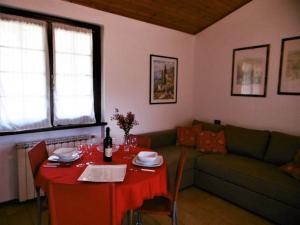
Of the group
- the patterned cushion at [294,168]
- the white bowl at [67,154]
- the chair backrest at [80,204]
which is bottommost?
the patterned cushion at [294,168]

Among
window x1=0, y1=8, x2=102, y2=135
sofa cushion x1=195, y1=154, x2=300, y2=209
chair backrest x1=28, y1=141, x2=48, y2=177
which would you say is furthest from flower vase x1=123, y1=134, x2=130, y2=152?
sofa cushion x1=195, y1=154, x2=300, y2=209

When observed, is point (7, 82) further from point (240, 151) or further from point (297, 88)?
point (297, 88)

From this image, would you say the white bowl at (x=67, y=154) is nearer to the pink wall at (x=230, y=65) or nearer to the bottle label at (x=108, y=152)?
the bottle label at (x=108, y=152)

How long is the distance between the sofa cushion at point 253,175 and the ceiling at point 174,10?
7.21ft

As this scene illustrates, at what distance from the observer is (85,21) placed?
9.99ft

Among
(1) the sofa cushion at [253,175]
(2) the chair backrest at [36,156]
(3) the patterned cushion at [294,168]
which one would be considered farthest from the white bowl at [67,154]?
(3) the patterned cushion at [294,168]

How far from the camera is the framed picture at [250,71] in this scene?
349 centimetres

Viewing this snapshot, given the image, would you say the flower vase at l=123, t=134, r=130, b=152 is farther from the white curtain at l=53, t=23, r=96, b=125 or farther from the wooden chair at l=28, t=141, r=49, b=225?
the white curtain at l=53, t=23, r=96, b=125

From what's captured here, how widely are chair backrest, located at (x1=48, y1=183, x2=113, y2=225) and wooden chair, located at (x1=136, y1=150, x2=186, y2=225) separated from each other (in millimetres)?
639

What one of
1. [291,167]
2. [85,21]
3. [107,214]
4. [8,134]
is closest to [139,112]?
[85,21]

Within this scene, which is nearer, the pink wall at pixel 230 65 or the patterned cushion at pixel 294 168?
the patterned cushion at pixel 294 168

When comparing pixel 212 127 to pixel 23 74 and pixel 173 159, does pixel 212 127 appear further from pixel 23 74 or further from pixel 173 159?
pixel 23 74

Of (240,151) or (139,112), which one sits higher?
(139,112)

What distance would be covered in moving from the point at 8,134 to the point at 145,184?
1.85 metres
